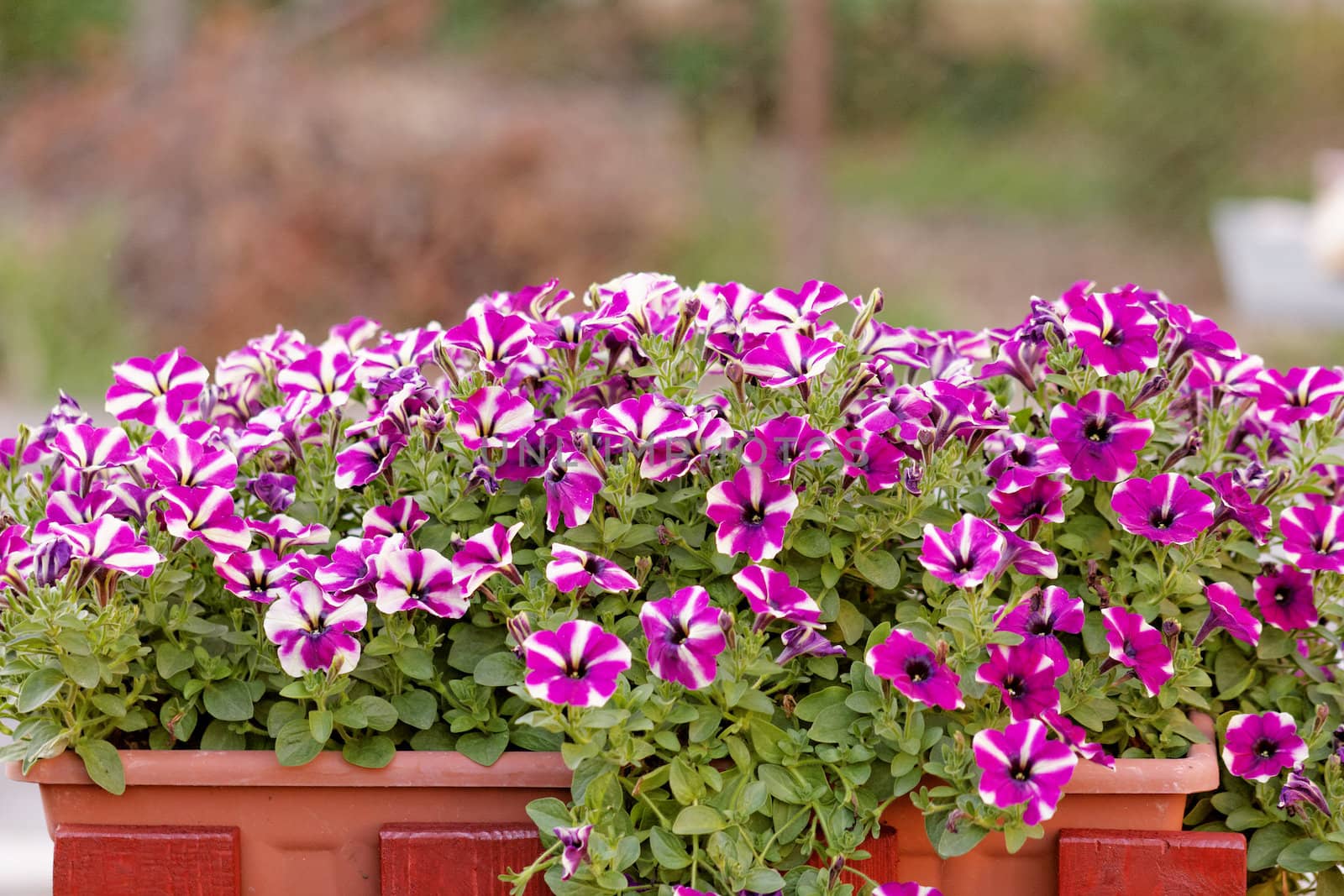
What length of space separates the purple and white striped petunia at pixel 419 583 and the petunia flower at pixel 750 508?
161mm

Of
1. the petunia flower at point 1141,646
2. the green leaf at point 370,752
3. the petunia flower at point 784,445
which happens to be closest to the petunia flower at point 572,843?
the green leaf at point 370,752

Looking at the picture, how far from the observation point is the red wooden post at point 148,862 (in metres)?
0.83

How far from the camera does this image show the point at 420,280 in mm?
5457

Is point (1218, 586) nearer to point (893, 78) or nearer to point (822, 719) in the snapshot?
point (822, 719)

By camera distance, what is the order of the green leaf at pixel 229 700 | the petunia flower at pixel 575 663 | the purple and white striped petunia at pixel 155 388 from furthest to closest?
the purple and white striped petunia at pixel 155 388 < the green leaf at pixel 229 700 < the petunia flower at pixel 575 663

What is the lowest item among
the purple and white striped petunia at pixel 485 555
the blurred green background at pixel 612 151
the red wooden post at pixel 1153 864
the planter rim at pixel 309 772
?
the red wooden post at pixel 1153 864

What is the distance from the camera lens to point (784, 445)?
831 mm

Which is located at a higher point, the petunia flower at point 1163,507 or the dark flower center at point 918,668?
the petunia flower at point 1163,507

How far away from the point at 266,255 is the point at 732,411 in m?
4.93

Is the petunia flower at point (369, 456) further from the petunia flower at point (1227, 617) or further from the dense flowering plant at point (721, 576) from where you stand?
the petunia flower at point (1227, 617)

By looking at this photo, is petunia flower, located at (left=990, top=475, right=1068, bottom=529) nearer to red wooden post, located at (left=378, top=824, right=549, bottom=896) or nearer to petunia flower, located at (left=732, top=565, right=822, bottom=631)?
petunia flower, located at (left=732, top=565, right=822, bottom=631)

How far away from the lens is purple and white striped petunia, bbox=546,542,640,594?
0.79 metres

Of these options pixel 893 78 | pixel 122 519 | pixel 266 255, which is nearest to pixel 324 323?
pixel 266 255

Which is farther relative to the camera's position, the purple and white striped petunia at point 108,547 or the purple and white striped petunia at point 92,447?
the purple and white striped petunia at point 92,447
